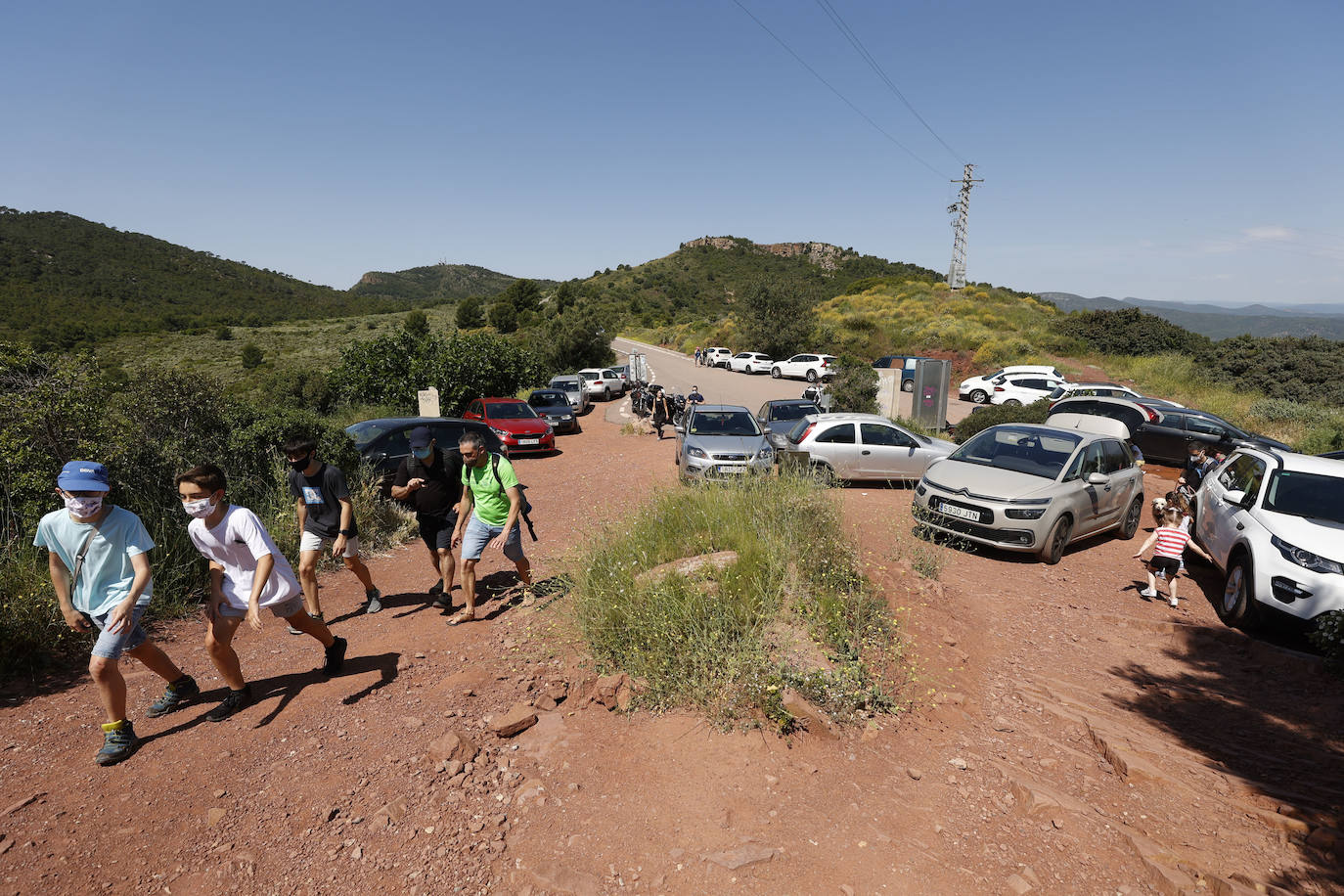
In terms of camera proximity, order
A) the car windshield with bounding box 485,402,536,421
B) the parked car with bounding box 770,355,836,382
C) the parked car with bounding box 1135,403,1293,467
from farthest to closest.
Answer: the parked car with bounding box 770,355,836,382
the car windshield with bounding box 485,402,536,421
the parked car with bounding box 1135,403,1293,467

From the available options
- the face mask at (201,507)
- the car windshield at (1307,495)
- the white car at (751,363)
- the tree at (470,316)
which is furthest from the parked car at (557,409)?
the tree at (470,316)

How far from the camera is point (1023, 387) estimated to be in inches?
936

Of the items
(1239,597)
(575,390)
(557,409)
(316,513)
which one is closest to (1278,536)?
(1239,597)

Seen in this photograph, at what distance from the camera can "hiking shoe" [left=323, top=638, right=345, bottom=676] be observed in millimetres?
4457

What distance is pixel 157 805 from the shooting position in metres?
3.10

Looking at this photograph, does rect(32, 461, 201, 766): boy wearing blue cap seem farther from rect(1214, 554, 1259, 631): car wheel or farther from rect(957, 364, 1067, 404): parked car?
rect(957, 364, 1067, 404): parked car

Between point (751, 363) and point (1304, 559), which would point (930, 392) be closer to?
point (1304, 559)

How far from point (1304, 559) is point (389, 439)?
1080cm

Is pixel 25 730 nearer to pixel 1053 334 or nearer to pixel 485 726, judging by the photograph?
pixel 485 726

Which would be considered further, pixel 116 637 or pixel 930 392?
pixel 930 392

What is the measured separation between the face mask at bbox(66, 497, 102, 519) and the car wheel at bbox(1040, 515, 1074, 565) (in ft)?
28.0

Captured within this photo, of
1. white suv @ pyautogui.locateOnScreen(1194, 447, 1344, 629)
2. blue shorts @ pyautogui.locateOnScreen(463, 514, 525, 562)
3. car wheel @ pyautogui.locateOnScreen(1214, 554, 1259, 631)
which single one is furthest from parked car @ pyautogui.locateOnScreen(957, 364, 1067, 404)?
blue shorts @ pyautogui.locateOnScreen(463, 514, 525, 562)

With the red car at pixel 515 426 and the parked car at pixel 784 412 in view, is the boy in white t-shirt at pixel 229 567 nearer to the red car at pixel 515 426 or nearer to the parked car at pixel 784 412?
the parked car at pixel 784 412

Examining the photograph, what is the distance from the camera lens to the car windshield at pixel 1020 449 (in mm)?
7914
